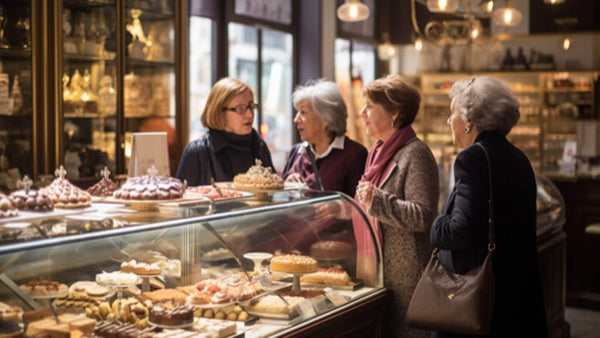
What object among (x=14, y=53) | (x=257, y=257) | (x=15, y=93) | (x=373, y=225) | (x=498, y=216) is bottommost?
(x=257, y=257)

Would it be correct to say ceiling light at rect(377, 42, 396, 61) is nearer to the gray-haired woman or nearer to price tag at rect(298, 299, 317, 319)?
the gray-haired woman

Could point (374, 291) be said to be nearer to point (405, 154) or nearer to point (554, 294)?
point (405, 154)

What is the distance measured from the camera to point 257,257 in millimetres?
3316

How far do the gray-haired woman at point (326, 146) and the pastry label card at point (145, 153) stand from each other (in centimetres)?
95

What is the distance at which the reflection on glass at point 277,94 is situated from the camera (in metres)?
8.40

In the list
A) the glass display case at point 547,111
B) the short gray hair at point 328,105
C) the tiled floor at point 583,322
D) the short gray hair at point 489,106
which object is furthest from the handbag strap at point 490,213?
the glass display case at point 547,111

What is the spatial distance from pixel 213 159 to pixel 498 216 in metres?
1.62

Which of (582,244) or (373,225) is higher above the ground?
(373,225)

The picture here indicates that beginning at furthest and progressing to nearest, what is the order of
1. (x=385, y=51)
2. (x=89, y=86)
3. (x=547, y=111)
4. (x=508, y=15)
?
1. (x=547, y=111)
2. (x=385, y=51)
3. (x=508, y=15)
4. (x=89, y=86)

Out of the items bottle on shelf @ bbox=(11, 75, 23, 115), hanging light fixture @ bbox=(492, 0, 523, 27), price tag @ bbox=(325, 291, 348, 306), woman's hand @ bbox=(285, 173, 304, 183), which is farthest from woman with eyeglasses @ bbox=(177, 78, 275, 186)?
hanging light fixture @ bbox=(492, 0, 523, 27)

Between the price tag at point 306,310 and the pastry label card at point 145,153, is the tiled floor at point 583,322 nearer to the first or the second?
the price tag at point 306,310

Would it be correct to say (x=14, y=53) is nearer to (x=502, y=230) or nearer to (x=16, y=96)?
(x=16, y=96)

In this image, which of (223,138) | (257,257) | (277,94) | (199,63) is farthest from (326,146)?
(277,94)

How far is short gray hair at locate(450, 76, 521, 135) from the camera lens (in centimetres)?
307
